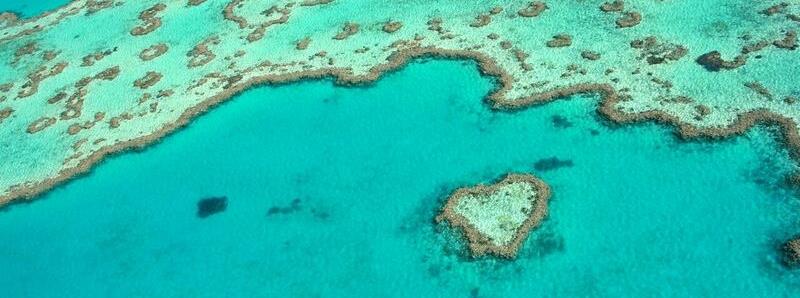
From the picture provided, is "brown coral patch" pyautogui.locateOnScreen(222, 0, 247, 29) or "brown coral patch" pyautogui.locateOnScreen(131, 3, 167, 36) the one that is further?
"brown coral patch" pyautogui.locateOnScreen(131, 3, 167, 36)

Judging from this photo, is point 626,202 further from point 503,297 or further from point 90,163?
point 90,163

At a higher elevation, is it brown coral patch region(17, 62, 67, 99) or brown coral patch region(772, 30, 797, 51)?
brown coral patch region(772, 30, 797, 51)

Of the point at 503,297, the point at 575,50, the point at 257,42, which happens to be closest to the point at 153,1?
the point at 257,42

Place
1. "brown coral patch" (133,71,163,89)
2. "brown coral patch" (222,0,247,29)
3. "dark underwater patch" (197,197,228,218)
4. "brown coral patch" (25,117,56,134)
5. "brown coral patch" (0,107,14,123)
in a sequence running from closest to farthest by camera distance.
→ 1. "dark underwater patch" (197,197,228,218)
2. "brown coral patch" (25,117,56,134)
3. "brown coral patch" (133,71,163,89)
4. "brown coral patch" (0,107,14,123)
5. "brown coral patch" (222,0,247,29)

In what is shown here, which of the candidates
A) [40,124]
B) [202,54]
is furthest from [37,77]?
[202,54]

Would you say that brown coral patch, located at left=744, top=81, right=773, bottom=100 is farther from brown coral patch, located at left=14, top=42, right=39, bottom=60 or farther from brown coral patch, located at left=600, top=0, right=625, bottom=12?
brown coral patch, located at left=14, top=42, right=39, bottom=60

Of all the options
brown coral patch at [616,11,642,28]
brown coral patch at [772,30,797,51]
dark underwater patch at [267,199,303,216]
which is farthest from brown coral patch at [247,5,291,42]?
brown coral patch at [772,30,797,51]
